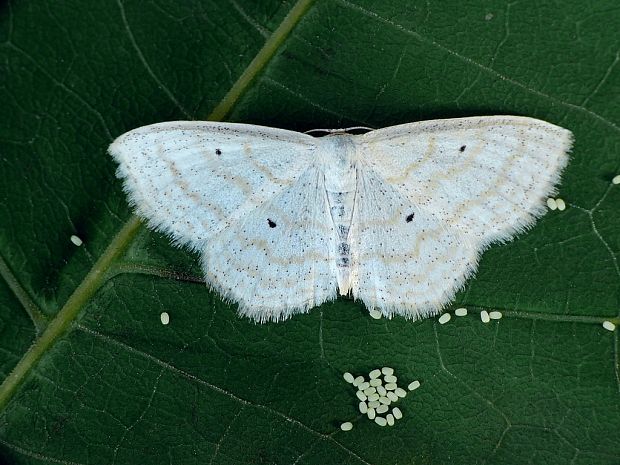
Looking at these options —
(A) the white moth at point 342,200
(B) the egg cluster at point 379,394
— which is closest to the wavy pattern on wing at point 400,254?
(A) the white moth at point 342,200

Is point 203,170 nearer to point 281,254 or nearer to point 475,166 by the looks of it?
point 281,254

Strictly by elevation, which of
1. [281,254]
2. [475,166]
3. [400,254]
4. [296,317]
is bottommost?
[296,317]

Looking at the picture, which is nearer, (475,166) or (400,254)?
(475,166)

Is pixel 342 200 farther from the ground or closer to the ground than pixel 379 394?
farther from the ground

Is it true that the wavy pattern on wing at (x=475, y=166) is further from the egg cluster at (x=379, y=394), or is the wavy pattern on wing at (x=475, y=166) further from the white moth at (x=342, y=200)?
the egg cluster at (x=379, y=394)

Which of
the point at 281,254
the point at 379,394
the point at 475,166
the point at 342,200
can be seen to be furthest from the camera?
the point at 379,394

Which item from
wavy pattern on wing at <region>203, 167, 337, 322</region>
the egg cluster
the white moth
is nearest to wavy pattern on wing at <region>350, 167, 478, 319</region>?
the white moth

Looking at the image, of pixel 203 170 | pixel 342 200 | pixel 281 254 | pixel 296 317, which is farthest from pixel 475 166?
pixel 203 170
